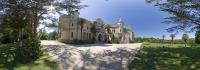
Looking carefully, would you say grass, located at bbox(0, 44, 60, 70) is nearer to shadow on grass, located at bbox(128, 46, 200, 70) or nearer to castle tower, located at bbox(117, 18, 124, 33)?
shadow on grass, located at bbox(128, 46, 200, 70)

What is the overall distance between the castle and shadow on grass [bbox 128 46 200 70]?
57.9 feet

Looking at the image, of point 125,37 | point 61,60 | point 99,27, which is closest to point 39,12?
point 61,60

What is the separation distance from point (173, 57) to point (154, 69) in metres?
4.12

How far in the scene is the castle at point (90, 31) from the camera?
47037 mm

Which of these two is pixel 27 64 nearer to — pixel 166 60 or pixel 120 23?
pixel 166 60

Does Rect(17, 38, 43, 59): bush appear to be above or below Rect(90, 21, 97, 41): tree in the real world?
below

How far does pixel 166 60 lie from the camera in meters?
21.1

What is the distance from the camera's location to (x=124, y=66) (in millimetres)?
19844

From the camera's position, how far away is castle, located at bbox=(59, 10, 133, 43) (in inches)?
1852

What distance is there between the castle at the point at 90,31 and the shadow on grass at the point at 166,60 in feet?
57.9

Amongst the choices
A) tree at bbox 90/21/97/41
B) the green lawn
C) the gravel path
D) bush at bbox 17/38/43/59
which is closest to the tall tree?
bush at bbox 17/38/43/59

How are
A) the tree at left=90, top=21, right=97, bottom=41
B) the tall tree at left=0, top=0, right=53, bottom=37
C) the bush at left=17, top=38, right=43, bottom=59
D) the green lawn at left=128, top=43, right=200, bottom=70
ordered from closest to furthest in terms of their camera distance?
the green lawn at left=128, top=43, right=200, bottom=70
the bush at left=17, top=38, right=43, bottom=59
the tall tree at left=0, top=0, right=53, bottom=37
the tree at left=90, top=21, right=97, bottom=41

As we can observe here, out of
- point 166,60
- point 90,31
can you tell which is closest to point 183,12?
point 166,60

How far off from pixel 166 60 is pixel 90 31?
3151 centimetres
